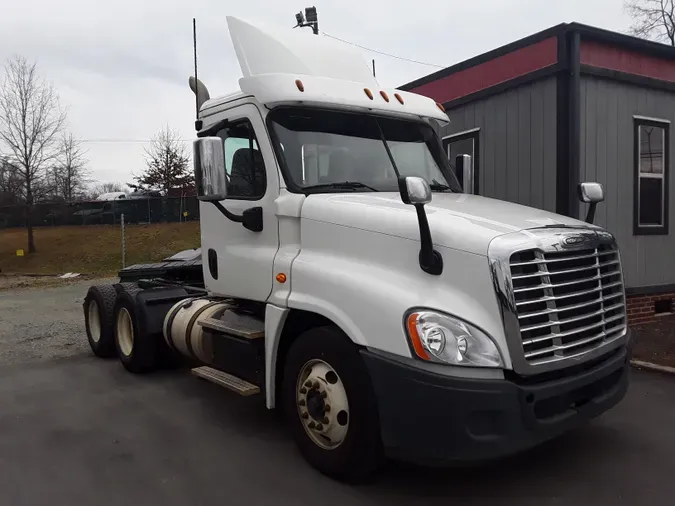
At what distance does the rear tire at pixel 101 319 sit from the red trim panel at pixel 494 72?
6005 millimetres

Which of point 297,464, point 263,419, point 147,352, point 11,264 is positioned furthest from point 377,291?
point 11,264

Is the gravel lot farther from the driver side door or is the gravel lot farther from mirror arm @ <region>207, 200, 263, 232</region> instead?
mirror arm @ <region>207, 200, 263, 232</region>

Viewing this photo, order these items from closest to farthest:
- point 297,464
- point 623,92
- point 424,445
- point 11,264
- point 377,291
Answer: point 424,445, point 377,291, point 297,464, point 623,92, point 11,264

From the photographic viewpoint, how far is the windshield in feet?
14.1

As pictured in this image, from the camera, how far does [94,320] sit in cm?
766

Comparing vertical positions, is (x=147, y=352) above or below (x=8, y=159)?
below

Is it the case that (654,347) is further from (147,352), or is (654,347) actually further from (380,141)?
(147,352)

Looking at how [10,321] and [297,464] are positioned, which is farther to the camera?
[10,321]

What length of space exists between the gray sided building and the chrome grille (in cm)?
410

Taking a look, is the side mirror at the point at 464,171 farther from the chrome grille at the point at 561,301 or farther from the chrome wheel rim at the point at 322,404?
the chrome wheel rim at the point at 322,404

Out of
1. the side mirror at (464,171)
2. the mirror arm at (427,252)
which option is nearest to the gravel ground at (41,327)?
the side mirror at (464,171)

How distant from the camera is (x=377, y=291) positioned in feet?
11.2

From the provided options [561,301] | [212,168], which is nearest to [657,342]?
[561,301]

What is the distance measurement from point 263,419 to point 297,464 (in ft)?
3.35
